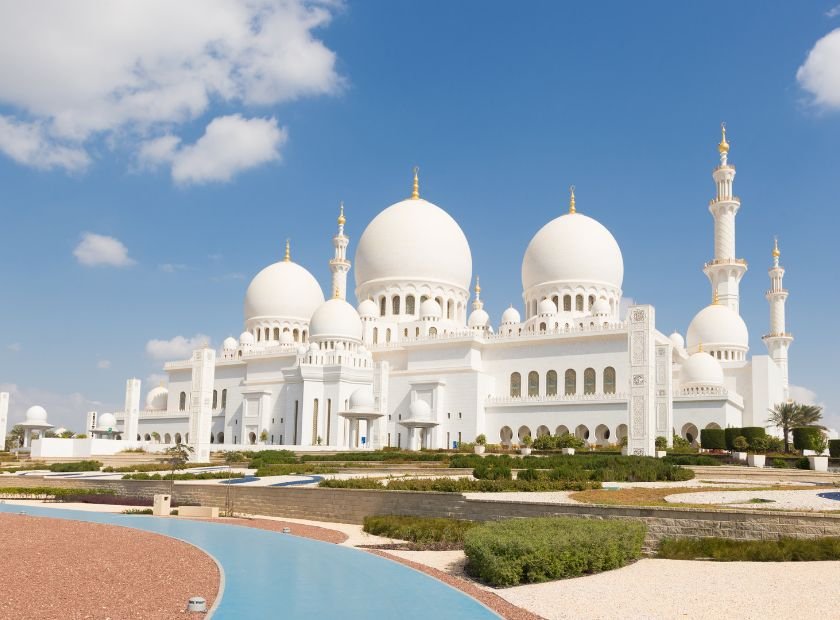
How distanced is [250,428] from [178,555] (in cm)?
4062

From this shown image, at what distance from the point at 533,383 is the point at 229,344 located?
77.4 ft

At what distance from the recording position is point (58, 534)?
1353cm

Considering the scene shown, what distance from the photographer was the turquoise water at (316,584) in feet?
28.2

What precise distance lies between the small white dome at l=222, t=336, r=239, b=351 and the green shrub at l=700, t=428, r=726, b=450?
111ft

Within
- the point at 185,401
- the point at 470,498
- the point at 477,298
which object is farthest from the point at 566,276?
the point at 470,498

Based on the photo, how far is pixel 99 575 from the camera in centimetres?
980

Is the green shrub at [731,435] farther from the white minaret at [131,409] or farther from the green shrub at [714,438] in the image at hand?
the white minaret at [131,409]

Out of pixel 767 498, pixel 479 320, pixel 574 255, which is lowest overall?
pixel 767 498

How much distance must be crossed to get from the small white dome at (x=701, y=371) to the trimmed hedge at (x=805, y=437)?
28.6 ft

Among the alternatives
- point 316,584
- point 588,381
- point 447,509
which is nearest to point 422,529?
point 447,509

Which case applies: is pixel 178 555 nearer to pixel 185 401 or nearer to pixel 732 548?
pixel 732 548

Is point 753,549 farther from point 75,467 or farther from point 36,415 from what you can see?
point 36,415

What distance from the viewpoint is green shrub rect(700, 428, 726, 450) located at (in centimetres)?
3859

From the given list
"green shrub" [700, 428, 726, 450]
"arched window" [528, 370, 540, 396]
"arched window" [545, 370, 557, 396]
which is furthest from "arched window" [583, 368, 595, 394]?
"green shrub" [700, 428, 726, 450]
